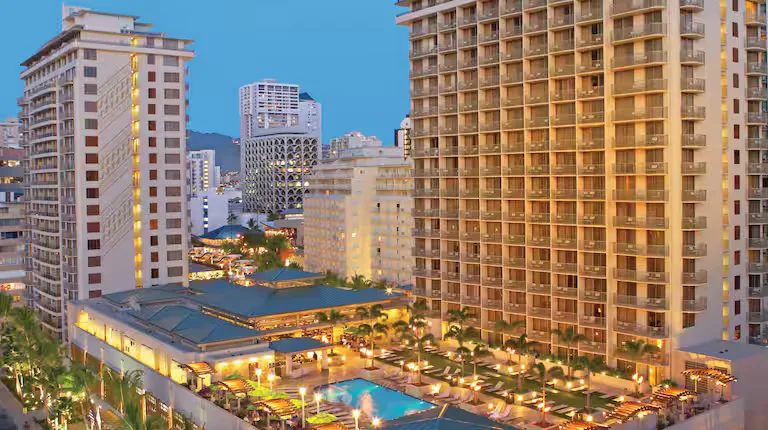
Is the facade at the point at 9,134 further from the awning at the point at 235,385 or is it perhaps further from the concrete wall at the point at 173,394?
the awning at the point at 235,385

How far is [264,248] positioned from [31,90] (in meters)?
63.0

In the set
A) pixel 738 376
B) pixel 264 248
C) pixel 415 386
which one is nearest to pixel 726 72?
pixel 738 376

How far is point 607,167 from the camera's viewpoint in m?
57.7

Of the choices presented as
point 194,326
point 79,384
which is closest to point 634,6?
point 194,326

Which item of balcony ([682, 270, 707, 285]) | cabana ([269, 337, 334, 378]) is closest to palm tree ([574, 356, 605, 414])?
balcony ([682, 270, 707, 285])

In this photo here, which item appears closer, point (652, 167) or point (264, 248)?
point (652, 167)

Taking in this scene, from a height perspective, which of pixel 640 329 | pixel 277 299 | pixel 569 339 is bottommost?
pixel 569 339

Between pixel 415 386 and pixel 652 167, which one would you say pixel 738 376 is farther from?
pixel 415 386

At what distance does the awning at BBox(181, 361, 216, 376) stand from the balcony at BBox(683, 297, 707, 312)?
34.3 meters

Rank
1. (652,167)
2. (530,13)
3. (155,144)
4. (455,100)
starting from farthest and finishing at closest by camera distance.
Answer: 1. (155,144)
2. (455,100)
3. (530,13)
4. (652,167)

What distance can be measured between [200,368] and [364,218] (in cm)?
5878

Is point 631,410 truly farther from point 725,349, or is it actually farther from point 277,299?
point 277,299

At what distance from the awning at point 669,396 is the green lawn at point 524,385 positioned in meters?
4.37

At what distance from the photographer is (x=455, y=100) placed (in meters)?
70.7
